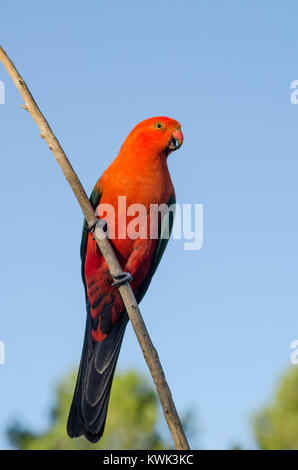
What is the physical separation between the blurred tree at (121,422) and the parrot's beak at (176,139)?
1245 cm

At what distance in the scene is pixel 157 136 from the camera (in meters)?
Result: 3.92

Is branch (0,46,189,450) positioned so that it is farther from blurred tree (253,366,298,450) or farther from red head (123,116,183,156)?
blurred tree (253,366,298,450)

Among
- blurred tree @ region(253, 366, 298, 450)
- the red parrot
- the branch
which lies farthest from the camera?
blurred tree @ region(253, 366, 298, 450)

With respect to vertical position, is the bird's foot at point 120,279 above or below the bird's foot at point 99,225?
below

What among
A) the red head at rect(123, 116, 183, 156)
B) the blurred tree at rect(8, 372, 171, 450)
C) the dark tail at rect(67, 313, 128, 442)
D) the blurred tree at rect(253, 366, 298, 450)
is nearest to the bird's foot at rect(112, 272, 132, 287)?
the dark tail at rect(67, 313, 128, 442)

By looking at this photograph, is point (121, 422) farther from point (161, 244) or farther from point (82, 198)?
point (82, 198)

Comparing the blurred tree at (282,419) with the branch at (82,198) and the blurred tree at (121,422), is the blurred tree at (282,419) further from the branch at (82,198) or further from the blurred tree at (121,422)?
the branch at (82,198)

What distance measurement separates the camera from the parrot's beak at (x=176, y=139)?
3.94 metres

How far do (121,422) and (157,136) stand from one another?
13.6 meters

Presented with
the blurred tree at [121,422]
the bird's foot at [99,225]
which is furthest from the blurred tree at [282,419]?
the bird's foot at [99,225]

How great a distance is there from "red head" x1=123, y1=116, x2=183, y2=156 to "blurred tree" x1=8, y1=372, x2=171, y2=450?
40.9 feet

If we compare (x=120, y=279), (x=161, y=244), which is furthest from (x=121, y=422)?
(x=120, y=279)

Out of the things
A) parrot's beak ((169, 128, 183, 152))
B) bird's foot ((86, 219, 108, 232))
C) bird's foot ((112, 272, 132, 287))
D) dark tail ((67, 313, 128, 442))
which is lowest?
dark tail ((67, 313, 128, 442))

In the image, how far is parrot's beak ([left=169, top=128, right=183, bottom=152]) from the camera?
394 cm
